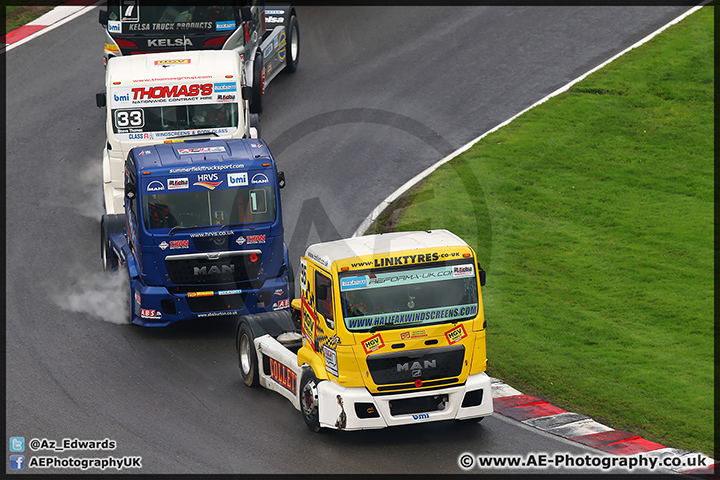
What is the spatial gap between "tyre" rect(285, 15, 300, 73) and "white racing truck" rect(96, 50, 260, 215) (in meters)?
7.23

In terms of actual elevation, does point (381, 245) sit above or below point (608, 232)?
above

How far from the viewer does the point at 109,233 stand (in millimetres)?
17750

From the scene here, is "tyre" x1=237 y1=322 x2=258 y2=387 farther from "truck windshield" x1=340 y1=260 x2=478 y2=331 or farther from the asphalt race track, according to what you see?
"truck windshield" x1=340 y1=260 x2=478 y2=331

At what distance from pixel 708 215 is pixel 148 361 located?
39.3ft

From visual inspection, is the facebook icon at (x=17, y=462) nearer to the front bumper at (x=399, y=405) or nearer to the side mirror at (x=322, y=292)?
the front bumper at (x=399, y=405)

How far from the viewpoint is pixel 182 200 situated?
50.2 ft

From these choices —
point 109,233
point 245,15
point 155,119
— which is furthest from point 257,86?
point 109,233

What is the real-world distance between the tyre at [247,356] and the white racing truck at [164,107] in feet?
17.8

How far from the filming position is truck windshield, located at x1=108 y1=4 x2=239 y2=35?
861 inches

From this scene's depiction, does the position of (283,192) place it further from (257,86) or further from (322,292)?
(322,292)

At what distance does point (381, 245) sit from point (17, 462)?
17.6 ft

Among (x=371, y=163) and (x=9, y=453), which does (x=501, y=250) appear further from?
(x=9, y=453)

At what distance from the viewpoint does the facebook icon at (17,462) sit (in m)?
11.7

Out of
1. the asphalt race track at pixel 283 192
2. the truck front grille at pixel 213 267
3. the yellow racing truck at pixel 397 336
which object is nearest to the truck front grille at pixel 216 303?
the truck front grille at pixel 213 267
